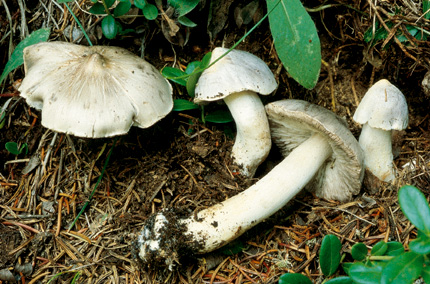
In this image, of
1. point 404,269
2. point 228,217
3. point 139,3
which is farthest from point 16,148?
point 404,269

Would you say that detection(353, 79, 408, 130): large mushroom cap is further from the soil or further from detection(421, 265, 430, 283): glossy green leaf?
detection(421, 265, 430, 283): glossy green leaf

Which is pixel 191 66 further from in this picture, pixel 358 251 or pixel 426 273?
pixel 426 273

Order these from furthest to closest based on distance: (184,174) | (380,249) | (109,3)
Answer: (184,174) < (109,3) < (380,249)

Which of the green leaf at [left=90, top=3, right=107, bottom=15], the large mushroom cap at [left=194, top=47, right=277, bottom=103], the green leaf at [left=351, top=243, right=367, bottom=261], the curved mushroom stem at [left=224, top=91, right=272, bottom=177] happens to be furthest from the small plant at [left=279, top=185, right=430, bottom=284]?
the green leaf at [left=90, top=3, right=107, bottom=15]

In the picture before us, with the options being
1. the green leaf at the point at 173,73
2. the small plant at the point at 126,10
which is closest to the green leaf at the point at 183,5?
the small plant at the point at 126,10

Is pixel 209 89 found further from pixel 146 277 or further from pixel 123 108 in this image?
pixel 146 277

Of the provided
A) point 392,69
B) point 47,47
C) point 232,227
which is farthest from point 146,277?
point 392,69
